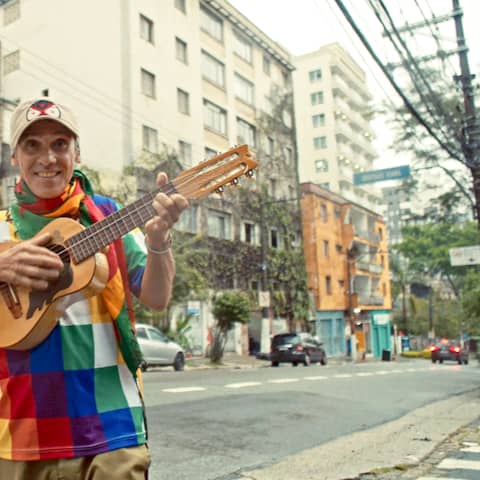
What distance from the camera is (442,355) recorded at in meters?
36.9

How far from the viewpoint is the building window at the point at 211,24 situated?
32781mm

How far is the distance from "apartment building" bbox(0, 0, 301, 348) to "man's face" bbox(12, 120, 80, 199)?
16.8 m

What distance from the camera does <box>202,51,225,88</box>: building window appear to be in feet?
108

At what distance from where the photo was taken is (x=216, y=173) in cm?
214

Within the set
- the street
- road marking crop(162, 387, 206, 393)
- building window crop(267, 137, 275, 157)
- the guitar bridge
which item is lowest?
the street

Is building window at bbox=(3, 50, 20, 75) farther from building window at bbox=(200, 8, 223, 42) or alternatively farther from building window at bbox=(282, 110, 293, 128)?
building window at bbox=(282, 110, 293, 128)

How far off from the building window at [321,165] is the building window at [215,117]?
62.9ft

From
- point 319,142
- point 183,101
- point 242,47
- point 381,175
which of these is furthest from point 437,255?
point 381,175

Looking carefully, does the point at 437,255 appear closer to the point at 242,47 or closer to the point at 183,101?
the point at 242,47

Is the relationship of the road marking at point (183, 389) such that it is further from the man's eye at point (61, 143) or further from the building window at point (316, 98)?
the building window at point (316, 98)

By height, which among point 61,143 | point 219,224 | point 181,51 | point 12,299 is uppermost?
point 181,51

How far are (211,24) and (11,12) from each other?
37.1ft

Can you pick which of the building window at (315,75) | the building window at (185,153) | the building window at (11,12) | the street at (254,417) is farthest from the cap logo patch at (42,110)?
the building window at (315,75)

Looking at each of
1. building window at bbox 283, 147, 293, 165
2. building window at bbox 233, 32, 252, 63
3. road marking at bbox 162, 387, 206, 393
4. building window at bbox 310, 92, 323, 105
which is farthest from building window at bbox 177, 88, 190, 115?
building window at bbox 310, 92, 323, 105
